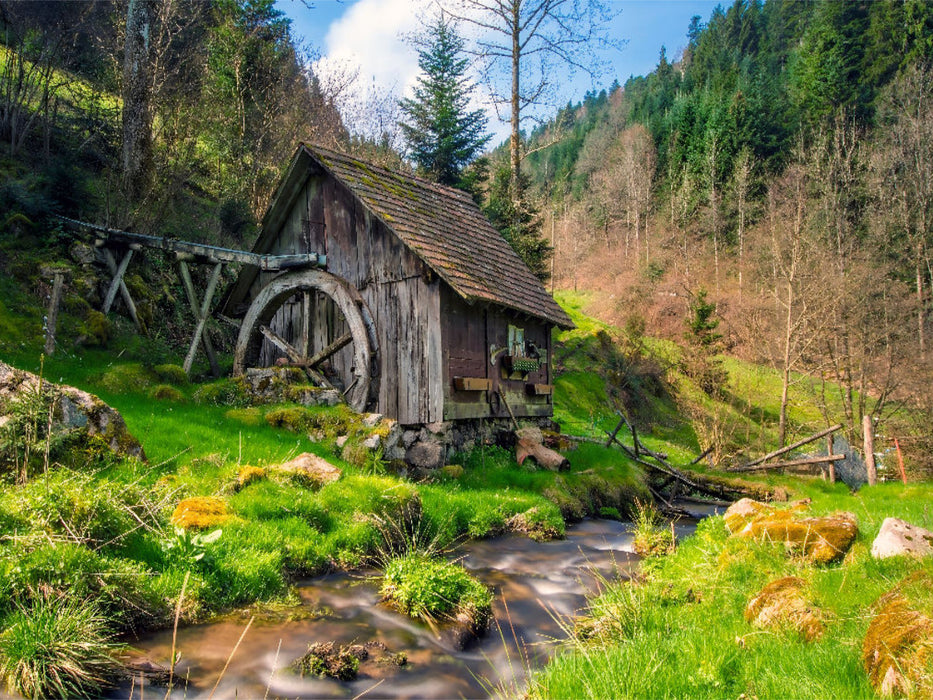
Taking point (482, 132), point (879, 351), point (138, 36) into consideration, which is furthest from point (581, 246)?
point (138, 36)

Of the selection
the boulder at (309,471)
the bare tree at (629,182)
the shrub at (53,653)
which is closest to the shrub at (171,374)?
the boulder at (309,471)

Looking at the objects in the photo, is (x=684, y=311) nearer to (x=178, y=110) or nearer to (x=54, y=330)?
(x=178, y=110)

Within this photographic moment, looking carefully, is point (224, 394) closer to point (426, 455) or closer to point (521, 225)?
point (426, 455)

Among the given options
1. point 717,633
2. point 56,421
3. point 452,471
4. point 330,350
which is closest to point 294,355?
point 330,350

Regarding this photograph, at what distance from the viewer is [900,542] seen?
500cm

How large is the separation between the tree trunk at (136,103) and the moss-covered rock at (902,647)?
1573cm

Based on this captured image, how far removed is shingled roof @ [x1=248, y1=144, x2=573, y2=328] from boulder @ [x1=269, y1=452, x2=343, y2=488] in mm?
3873

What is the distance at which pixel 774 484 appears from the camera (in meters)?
12.8

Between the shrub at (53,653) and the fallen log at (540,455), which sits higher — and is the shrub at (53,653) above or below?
above

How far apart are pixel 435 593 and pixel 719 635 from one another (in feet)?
7.55

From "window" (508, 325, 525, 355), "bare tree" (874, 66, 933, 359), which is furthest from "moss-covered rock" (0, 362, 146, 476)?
"bare tree" (874, 66, 933, 359)

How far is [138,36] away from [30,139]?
5.05 m

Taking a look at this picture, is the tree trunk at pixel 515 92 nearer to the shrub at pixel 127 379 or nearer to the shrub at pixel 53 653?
the shrub at pixel 127 379

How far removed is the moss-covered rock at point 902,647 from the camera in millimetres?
2824
